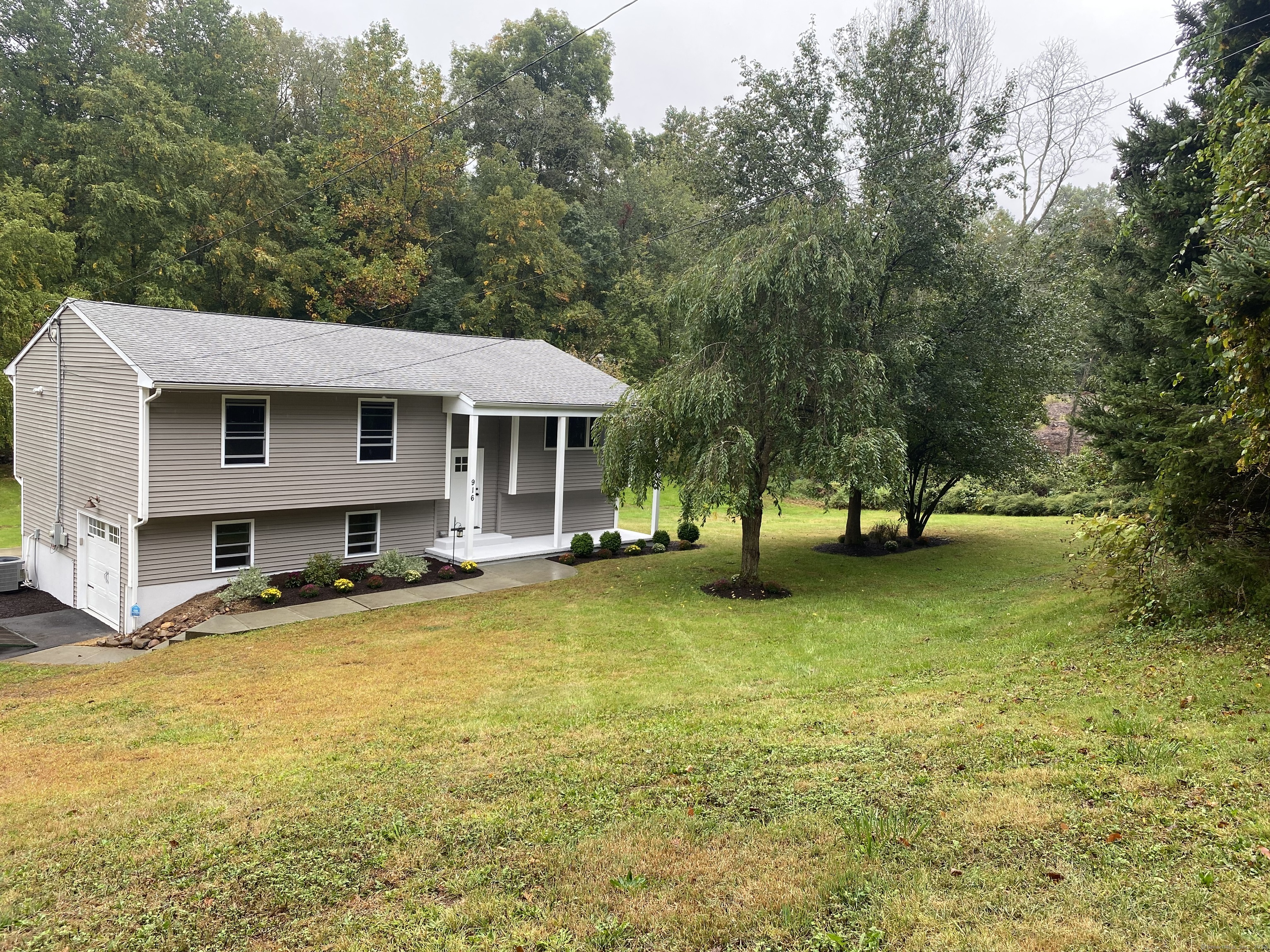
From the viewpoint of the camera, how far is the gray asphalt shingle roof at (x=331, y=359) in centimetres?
1583

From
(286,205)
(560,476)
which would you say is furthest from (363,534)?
(286,205)

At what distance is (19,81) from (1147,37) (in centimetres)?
4165

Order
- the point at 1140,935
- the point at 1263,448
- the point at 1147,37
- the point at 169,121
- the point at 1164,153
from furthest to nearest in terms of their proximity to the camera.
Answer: the point at 169,121 < the point at 1147,37 < the point at 1164,153 < the point at 1263,448 < the point at 1140,935

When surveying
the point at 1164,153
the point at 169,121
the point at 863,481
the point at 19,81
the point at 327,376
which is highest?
the point at 19,81

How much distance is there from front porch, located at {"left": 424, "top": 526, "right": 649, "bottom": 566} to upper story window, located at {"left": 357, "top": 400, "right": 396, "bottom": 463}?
268cm

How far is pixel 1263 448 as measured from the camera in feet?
23.3

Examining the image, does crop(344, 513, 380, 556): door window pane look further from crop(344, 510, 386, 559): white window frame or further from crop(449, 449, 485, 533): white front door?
→ crop(449, 449, 485, 533): white front door

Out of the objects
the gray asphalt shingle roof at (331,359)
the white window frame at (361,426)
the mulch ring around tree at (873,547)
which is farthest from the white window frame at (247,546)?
the mulch ring around tree at (873,547)

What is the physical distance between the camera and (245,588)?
15906mm

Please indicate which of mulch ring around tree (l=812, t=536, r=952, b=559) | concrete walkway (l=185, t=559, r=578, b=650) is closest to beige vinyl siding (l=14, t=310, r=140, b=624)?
concrete walkway (l=185, t=559, r=578, b=650)

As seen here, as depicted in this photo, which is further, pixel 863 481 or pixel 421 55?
pixel 421 55

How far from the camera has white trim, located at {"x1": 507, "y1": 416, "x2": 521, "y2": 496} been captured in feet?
68.2

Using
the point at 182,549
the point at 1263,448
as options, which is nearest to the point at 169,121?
the point at 182,549

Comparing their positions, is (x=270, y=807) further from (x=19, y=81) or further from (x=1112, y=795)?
(x=19, y=81)
